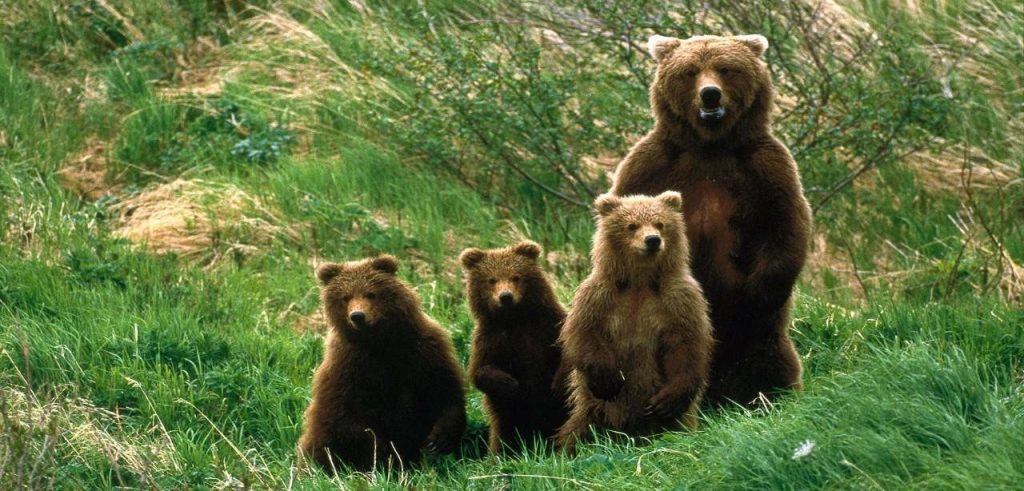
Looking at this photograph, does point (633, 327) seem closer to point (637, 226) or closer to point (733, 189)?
point (637, 226)

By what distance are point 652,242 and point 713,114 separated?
65cm

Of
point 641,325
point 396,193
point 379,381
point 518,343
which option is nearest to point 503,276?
point 518,343

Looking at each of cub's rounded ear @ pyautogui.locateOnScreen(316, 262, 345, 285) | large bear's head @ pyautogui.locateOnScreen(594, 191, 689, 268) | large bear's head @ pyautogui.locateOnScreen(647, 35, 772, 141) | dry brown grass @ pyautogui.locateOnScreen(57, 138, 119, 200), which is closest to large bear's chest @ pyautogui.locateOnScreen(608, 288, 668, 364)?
large bear's head @ pyautogui.locateOnScreen(594, 191, 689, 268)

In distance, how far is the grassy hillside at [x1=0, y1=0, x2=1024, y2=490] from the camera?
20.3 ft

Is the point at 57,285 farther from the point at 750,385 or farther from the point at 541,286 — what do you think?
the point at 750,385

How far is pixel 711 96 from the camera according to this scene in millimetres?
6078

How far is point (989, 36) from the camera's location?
36.5 feet

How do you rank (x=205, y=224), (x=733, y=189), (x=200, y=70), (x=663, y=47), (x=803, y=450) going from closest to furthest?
(x=803, y=450) → (x=733, y=189) → (x=663, y=47) → (x=205, y=224) → (x=200, y=70)

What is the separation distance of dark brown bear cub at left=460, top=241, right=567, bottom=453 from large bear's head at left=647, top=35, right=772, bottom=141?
0.85 m

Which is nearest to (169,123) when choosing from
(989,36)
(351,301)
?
(351,301)

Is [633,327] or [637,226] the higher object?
[637,226]

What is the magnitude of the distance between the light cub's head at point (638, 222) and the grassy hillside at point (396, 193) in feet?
2.21

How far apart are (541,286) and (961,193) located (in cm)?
448

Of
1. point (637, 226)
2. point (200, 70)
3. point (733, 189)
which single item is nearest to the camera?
point (637, 226)
